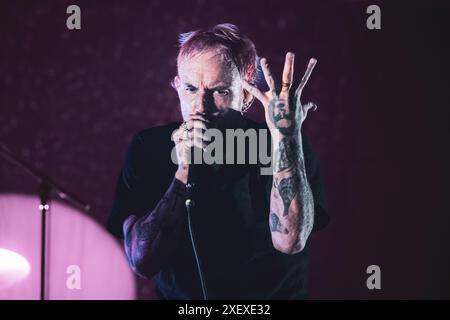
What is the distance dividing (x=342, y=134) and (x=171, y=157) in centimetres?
65

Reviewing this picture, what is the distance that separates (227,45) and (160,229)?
28.6 inches

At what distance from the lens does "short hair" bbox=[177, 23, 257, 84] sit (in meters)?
2.44

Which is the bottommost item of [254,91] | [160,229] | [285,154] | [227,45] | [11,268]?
[11,268]

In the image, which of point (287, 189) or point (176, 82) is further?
point (176, 82)

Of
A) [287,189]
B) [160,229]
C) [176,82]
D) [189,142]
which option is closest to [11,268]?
[160,229]

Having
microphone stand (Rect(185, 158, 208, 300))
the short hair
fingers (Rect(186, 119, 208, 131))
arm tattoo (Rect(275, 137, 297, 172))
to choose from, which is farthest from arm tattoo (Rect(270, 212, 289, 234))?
the short hair

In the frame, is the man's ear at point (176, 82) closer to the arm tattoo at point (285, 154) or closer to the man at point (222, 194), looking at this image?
the man at point (222, 194)

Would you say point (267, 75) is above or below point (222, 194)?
above

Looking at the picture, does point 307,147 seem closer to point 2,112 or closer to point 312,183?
point 312,183

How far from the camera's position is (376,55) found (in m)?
2.50

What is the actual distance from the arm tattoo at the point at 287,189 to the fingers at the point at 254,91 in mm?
306

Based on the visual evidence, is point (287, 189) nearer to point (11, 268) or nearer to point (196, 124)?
point (196, 124)

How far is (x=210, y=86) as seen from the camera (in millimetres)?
2414
